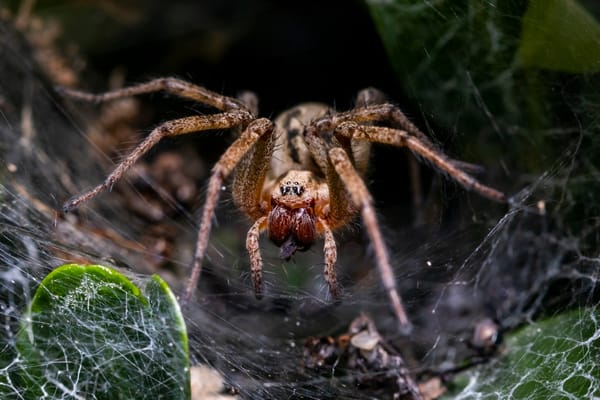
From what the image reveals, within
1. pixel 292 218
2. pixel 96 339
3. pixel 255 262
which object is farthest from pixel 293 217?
pixel 96 339

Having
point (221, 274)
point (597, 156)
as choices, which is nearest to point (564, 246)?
point (597, 156)

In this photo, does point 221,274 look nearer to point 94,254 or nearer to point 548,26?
point 94,254

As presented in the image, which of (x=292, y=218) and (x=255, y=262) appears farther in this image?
(x=292, y=218)

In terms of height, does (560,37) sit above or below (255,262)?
above

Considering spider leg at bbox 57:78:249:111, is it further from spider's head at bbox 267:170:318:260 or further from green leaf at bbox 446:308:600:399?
green leaf at bbox 446:308:600:399

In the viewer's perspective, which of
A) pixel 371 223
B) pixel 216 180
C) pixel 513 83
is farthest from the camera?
pixel 513 83

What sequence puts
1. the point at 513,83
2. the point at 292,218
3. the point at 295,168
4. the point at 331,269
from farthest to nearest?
the point at 295,168, the point at 513,83, the point at 292,218, the point at 331,269

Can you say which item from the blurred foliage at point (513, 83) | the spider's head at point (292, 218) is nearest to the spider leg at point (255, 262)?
the spider's head at point (292, 218)

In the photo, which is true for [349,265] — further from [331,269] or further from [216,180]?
[216,180]
